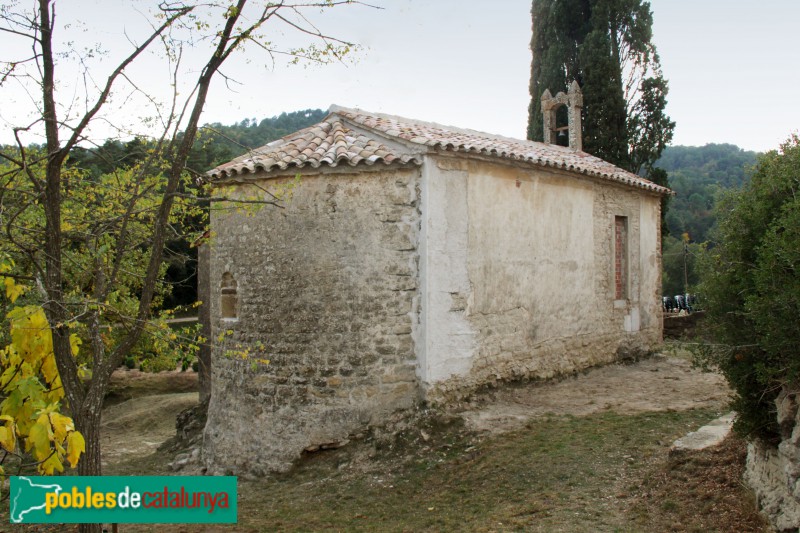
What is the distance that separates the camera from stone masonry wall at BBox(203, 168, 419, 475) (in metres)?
8.44

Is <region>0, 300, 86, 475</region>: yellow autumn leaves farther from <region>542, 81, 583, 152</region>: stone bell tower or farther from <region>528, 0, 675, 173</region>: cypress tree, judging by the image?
<region>528, 0, 675, 173</region>: cypress tree

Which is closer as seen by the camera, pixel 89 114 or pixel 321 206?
pixel 89 114

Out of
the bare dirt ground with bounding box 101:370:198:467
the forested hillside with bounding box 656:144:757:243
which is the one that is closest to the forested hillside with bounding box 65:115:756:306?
the forested hillside with bounding box 656:144:757:243

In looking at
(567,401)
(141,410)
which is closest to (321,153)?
(567,401)

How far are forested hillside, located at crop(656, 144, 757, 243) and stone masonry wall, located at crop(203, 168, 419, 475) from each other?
18219mm

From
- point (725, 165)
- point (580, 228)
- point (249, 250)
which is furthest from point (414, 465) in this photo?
point (725, 165)

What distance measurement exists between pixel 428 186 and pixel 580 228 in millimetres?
4137

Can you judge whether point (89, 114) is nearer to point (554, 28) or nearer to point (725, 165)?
point (554, 28)

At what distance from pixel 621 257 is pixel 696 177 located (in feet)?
95.0

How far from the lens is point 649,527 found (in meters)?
5.33

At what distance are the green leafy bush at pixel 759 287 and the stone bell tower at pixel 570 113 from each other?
10178mm

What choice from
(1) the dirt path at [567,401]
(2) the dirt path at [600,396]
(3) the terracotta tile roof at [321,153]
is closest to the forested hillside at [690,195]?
(1) the dirt path at [567,401]

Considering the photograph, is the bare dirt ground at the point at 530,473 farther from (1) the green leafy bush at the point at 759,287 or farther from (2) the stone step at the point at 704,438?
(1) the green leafy bush at the point at 759,287

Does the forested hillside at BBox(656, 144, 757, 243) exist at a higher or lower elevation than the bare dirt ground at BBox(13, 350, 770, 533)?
higher
